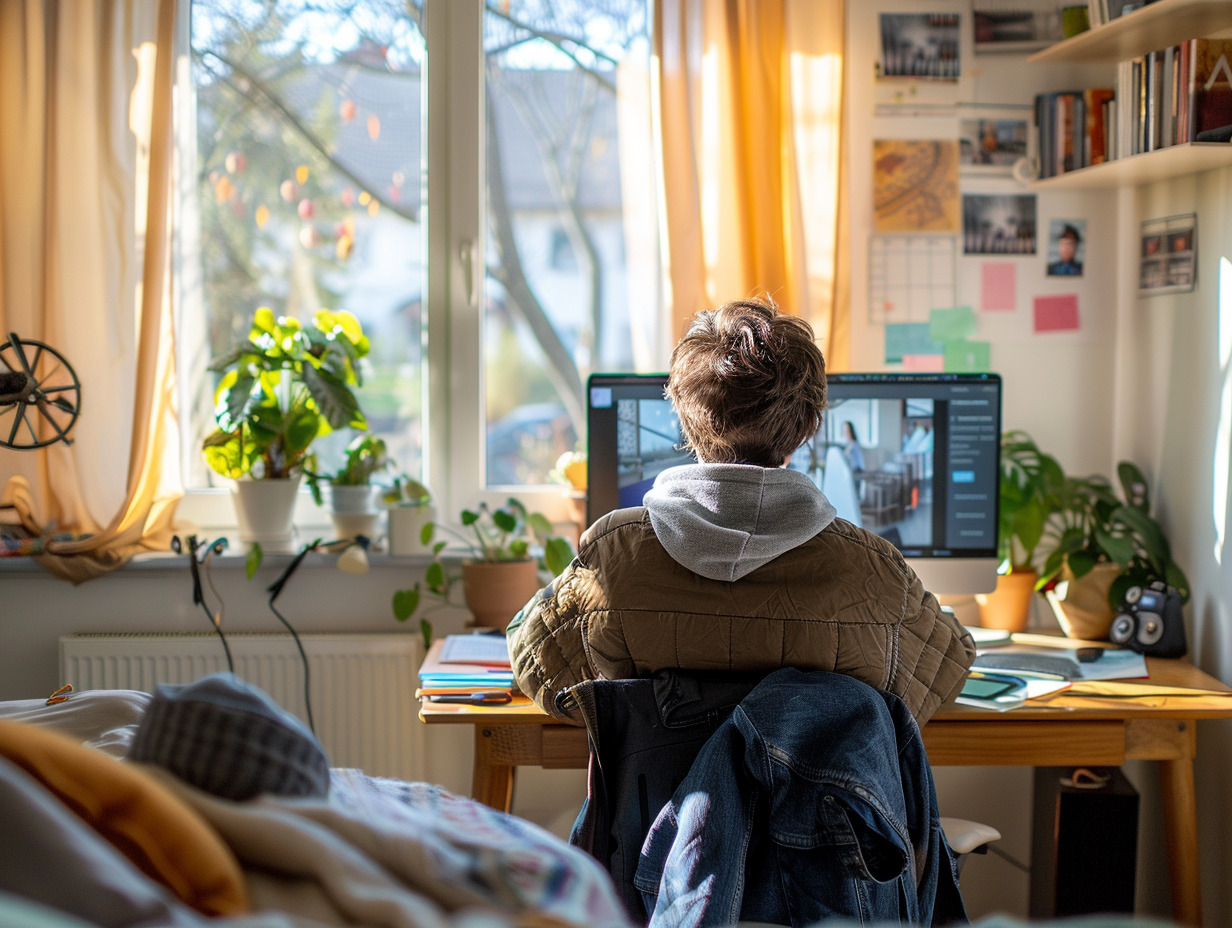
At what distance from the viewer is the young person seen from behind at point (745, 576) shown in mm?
1320

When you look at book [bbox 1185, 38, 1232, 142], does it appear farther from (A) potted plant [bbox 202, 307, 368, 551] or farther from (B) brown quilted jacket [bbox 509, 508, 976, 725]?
(A) potted plant [bbox 202, 307, 368, 551]

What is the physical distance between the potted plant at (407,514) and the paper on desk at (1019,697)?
1160mm

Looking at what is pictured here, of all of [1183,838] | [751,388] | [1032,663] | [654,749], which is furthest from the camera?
[1032,663]

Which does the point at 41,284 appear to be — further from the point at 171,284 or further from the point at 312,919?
the point at 312,919

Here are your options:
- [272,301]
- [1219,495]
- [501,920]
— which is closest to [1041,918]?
[1219,495]

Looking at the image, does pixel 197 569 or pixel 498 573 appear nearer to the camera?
pixel 498 573

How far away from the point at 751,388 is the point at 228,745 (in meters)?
0.89

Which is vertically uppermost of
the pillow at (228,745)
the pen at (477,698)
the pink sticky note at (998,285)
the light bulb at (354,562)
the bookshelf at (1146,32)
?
the bookshelf at (1146,32)

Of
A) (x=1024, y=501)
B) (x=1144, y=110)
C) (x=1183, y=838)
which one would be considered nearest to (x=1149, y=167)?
(x=1144, y=110)

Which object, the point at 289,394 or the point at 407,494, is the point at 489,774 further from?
the point at 289,394

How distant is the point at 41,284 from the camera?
7.50ft

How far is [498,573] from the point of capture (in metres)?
2.21

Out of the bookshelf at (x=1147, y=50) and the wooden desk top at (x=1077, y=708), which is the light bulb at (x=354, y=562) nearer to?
the wooden desk top at (x=1077, y=708)

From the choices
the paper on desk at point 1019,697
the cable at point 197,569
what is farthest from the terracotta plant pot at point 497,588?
the paper on desk at point 1019,697
